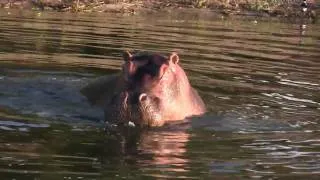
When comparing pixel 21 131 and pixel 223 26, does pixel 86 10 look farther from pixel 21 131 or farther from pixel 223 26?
pixel 21 131

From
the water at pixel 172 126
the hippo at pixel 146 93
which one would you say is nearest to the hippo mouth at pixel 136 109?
the hippo at pixel 146 93

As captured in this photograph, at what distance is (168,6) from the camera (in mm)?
26391

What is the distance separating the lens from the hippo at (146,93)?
7.29 meters

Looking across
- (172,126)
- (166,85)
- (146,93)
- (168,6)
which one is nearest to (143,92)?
(146,93)

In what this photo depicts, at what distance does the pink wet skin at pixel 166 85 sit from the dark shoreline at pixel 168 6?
56.4 feet

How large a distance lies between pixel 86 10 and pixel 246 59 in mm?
11771

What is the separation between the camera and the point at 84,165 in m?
5.91

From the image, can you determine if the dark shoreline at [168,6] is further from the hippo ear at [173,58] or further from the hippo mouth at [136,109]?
the hippo mouth at [136,109]

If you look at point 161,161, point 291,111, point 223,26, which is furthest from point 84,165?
point 223,26

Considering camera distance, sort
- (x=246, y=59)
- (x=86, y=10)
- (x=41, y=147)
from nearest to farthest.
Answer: (x=41, y=147) → (x=246, y=59) → (x=86, y=10)

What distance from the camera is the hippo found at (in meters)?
7.29

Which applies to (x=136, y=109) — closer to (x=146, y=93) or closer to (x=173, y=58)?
(x=146, y=93)

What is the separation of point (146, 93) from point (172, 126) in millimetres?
499

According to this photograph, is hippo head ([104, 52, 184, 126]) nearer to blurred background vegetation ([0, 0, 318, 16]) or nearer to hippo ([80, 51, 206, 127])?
hippo ([80, 51, 206, 127])
